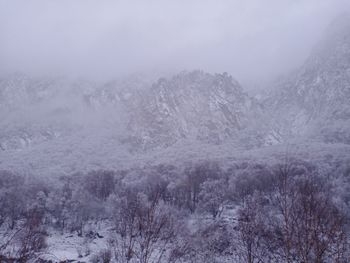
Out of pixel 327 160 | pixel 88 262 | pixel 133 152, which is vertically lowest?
pixel 133 152

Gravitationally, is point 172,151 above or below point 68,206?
below

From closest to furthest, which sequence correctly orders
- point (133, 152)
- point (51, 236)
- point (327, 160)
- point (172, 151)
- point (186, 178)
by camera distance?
point (51, 236) → point (186, 178) → point (327, 160) → point (172, 151) → point (133, 152)

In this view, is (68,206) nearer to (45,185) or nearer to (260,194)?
(45,185)

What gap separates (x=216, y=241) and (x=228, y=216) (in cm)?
1821

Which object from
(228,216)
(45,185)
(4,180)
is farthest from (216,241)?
(4,180)

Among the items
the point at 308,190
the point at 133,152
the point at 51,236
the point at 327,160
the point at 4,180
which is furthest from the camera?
the point at 133,152

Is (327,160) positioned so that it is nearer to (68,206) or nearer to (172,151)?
(68,206)

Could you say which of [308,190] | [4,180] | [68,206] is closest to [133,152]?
[4,180]

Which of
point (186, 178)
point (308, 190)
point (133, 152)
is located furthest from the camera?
point (133, 152)

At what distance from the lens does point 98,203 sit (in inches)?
2660

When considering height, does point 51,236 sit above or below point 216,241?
below

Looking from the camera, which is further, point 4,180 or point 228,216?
point 4,180

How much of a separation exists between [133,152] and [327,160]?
361 ft

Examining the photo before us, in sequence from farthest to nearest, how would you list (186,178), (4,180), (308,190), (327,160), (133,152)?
(133,152) → (327,160) → (4,180) → (186,178) → (308,190)
